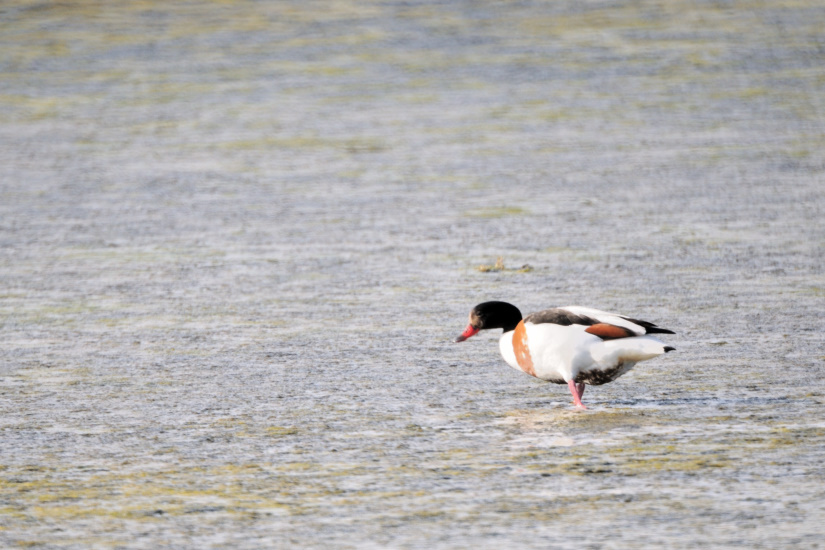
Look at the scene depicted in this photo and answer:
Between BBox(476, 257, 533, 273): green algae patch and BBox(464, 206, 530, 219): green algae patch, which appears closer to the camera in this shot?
BBox(476, 257, 533, 273): green algae patch

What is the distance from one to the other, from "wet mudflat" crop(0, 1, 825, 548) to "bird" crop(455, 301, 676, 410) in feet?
0.65

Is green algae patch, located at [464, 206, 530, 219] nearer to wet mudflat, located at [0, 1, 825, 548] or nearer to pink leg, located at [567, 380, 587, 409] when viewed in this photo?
wet mudflat, located at [0, 1, 825, 548]

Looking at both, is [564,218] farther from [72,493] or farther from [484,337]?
[72,493]

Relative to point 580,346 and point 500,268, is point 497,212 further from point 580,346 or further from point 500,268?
point 580,346

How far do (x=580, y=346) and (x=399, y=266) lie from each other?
3.74 meters

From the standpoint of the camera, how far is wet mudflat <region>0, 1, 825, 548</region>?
4703 mm

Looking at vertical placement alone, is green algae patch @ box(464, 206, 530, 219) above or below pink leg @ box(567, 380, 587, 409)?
below

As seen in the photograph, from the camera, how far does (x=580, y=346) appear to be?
5.81 metres

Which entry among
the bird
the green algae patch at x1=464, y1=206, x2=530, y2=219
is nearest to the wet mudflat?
the green algae patch at x1=464, y1=206, x2=530, y2=219

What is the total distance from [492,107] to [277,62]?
134 inches

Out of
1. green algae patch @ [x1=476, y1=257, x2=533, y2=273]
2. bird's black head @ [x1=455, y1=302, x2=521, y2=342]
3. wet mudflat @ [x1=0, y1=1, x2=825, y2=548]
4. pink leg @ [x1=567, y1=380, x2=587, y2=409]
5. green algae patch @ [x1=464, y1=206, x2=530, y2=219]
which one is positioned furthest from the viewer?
green algae patch @ [x1=464, y1=206, x2=530, y2=219]

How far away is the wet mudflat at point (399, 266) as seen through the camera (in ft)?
15.4

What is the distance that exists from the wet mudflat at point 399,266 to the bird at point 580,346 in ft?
0.65

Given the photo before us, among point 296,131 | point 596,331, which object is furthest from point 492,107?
point 596,331
